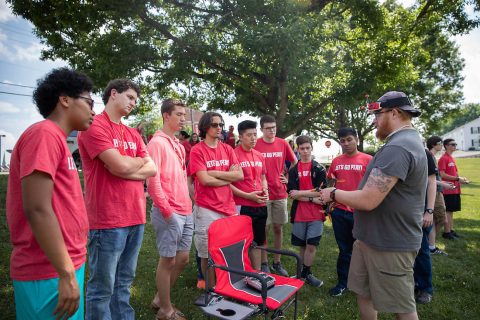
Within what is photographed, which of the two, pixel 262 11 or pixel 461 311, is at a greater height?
pixel 262 11

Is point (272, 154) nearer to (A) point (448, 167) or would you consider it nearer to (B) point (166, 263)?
(B) point (166, 263)

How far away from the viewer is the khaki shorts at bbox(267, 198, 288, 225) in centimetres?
531

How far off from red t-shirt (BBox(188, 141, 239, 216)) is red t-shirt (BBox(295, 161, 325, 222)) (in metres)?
1.26

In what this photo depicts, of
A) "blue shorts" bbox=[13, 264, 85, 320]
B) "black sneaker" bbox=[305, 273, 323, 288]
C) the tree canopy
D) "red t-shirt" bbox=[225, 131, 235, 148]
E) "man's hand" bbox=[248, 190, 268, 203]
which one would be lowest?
"black sneaker" bbox=[305, 273, 323, 288]

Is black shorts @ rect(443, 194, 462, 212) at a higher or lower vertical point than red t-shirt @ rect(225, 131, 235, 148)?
lower

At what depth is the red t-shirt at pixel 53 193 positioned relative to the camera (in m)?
1.60

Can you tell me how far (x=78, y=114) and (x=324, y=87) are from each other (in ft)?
39.6

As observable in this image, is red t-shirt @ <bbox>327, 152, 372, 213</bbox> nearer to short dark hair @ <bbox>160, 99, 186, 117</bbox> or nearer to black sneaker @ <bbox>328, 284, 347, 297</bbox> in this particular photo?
black sneaker @ <bbox>328, 284, 347, 297</bbox>

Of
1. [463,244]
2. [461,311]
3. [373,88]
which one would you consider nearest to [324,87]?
[373,88]

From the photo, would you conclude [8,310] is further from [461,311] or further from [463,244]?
[463,244]

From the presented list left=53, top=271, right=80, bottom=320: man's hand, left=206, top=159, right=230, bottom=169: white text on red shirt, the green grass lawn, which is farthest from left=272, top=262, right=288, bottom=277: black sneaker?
left=53, top=271, right=80, bottom=320: man's hand

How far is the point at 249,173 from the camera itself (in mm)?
4691

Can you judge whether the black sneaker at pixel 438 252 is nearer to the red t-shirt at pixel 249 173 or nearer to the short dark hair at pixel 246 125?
the red t-shirt at pixel 249 173

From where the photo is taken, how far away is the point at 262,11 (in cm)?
899
